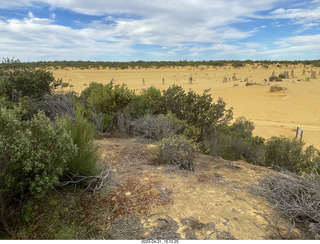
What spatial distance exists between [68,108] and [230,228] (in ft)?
21.7

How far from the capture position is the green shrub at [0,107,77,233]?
299 cm

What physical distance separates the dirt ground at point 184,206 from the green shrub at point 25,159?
38.2 inches

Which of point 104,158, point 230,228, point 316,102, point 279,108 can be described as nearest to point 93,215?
point 230,228

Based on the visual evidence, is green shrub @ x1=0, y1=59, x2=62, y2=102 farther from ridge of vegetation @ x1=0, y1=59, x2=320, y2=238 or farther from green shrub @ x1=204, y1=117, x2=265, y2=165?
green shrub @ x1=204, y1=117, x2=265, y2=165

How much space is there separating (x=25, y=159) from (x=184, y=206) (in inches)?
87.8

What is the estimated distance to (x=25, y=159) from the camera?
10.1 feet

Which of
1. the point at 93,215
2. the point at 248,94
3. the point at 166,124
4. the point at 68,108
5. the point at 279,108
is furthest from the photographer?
the point at 248,94

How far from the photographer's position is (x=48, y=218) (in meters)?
3.42

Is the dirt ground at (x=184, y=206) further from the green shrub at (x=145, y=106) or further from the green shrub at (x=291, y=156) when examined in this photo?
the green shrub at (x=145, y=106)

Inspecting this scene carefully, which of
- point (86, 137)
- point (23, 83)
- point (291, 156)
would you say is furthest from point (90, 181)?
point (23, 83)

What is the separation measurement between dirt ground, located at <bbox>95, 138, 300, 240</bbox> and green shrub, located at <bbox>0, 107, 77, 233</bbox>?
38.2 inches

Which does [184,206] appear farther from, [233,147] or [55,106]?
[55,106]

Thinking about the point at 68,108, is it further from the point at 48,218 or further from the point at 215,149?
the point at 48,218

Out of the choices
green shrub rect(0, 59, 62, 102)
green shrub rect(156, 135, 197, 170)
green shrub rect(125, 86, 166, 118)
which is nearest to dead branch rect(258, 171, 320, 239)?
green shrub rect(156, 135, 197, 170)
